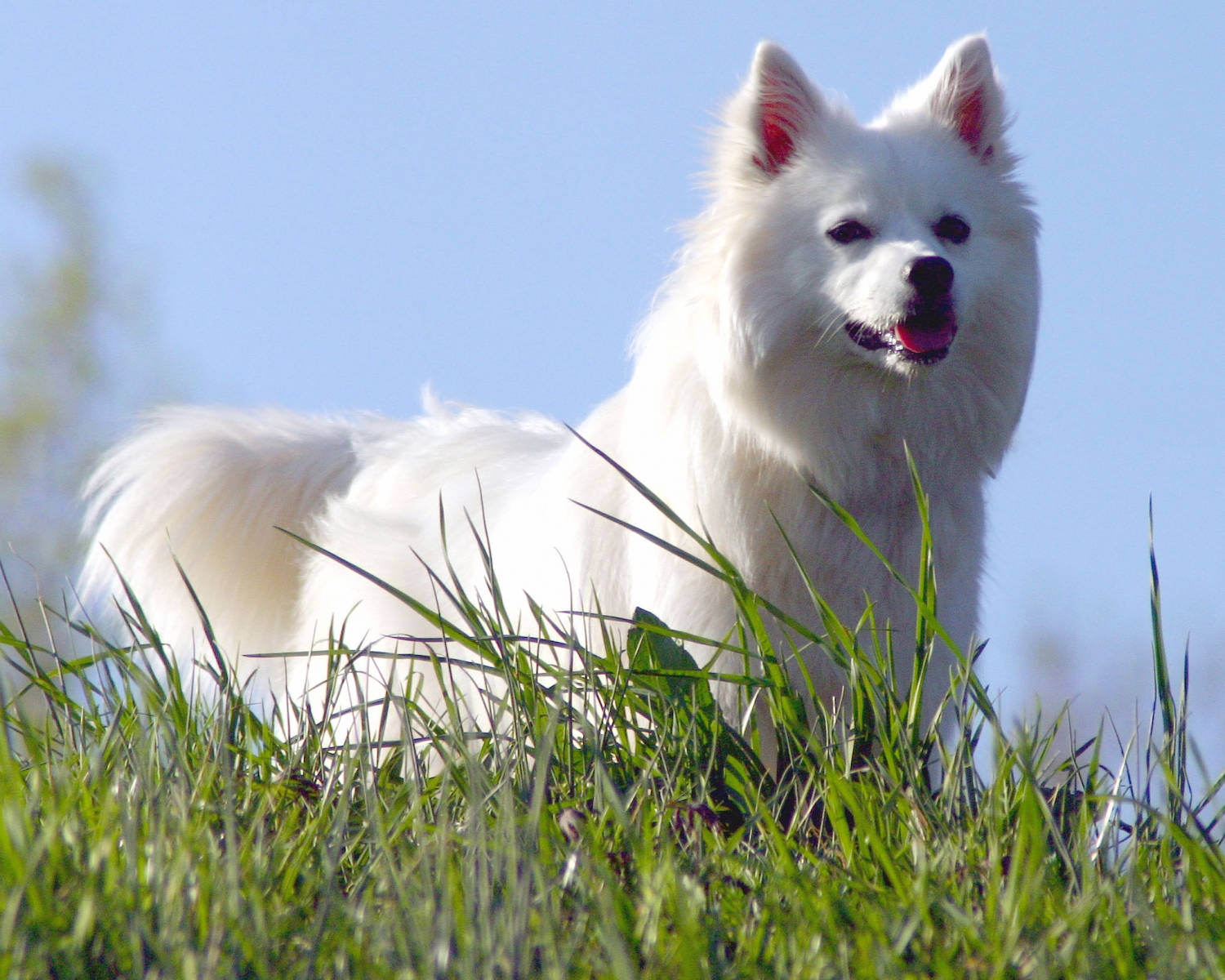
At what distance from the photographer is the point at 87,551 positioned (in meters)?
5.08

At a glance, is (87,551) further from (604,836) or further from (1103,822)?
(1103,822)

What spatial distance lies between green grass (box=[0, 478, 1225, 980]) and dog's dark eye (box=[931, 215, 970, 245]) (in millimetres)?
1770

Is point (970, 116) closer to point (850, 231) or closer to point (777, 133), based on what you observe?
point (777, 133)

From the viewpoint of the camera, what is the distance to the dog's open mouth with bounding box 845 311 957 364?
356cm

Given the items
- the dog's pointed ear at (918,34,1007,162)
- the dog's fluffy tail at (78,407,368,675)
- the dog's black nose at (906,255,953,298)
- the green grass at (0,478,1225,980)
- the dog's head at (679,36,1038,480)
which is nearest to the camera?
the green grass at (0,478,1225,980)

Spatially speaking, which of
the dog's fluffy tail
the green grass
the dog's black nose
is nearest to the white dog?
the dog's black nose

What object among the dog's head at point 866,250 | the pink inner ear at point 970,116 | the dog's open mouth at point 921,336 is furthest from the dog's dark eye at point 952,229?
the pink inner ear at point 970,116

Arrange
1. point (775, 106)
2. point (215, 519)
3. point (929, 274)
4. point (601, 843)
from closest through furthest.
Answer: point (601, 843), point (929, 274), point (775, 106), point (215, 519)

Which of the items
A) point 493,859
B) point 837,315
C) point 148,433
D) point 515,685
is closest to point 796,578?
point 837,315

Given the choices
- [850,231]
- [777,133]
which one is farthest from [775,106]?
[850,231]

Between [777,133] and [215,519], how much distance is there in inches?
101

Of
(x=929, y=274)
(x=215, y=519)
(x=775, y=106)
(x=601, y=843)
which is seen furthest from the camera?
(x=215, y=519)

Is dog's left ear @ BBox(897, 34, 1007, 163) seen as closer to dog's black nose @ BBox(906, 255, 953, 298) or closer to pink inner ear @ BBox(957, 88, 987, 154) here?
pink inner ear @ BBox(957, 88, 987, 154)

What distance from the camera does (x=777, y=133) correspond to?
160 inches
